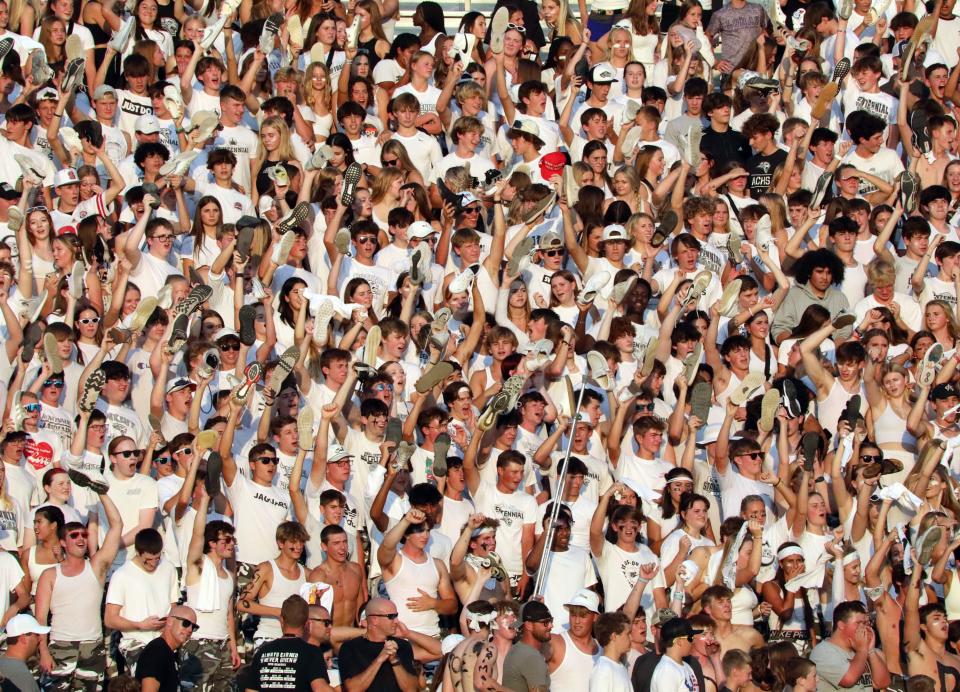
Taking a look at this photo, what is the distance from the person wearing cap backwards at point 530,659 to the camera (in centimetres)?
1150

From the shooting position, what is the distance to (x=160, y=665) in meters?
11.5

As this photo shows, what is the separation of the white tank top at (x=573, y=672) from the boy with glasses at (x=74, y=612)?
8.95 ft

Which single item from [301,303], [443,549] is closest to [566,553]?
[443,549]

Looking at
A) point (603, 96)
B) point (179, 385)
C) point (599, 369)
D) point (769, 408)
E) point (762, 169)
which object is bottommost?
point (769, 408)

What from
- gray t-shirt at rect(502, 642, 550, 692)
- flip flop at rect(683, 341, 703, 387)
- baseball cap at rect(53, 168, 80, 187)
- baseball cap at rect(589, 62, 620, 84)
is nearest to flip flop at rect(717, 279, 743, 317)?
flip flop at rect(683, 341, 703, 387)

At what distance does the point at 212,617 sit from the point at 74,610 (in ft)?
2.71

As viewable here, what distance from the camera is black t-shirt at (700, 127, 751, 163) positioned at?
16797mm

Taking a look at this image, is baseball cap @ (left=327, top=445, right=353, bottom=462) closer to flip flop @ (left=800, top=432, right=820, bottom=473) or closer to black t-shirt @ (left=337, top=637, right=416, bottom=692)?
black t-shirt @ (left=337, top=637, right=416, bottom=692)

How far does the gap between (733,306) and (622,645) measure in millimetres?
3800

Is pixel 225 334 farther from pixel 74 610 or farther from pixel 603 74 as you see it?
pixel 603 74

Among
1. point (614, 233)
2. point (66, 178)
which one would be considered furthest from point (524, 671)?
point (66, 178)

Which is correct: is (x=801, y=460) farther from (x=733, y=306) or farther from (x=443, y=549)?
(x=443, y=549)

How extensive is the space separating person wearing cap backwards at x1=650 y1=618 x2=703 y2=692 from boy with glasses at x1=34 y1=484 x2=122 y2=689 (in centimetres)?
335

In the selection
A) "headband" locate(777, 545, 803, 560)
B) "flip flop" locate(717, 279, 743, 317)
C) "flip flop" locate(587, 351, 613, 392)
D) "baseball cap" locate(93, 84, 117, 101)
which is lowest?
"headband" locate(777, 545, 803, 560)
